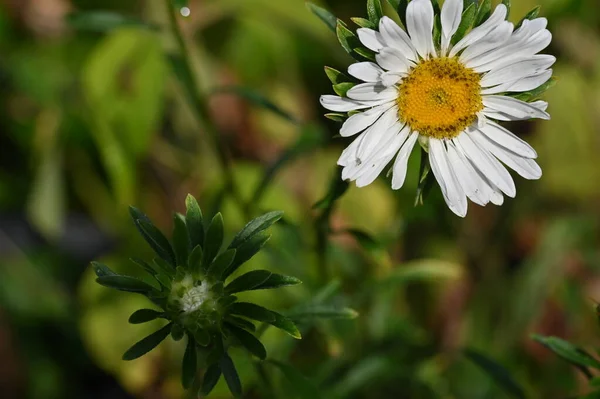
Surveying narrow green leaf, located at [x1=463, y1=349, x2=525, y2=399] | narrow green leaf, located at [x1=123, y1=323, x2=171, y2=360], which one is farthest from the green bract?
narrow green leaf, located at [x1=463, y1=349, x2=525, y2=399]

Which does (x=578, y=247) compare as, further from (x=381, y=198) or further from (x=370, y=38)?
(x=370, y=38)

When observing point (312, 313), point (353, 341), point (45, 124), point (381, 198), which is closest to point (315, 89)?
point (381, 198)

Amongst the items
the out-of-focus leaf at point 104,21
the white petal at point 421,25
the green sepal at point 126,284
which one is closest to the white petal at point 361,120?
the white petal at point 421,25

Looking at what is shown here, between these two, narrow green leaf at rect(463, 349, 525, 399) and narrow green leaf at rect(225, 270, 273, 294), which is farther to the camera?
narrow green leaf at rect(463, 349, 525, 399)

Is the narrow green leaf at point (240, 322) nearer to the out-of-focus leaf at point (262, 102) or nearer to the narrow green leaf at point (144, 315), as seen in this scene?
the narrow green leaf at point (144, 315)

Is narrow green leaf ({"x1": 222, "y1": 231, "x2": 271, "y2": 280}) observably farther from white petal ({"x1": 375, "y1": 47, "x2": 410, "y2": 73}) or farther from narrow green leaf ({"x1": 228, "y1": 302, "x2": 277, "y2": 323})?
white petal ({"x1": 375, "y1": 47, "x2": 410, "y2": 73})

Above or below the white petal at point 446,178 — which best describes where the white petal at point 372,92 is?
above
